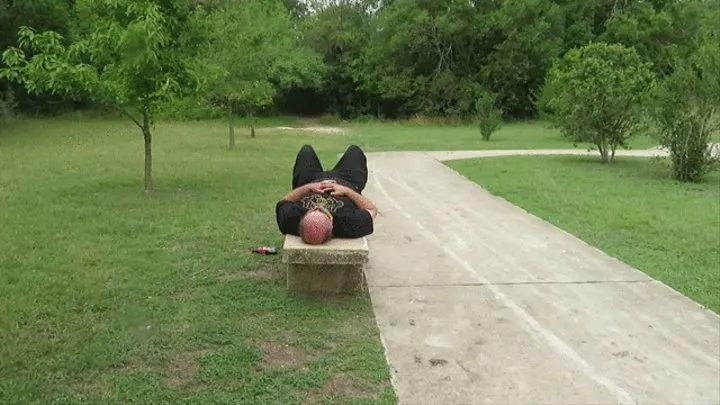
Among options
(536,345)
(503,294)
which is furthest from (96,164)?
(536,345)

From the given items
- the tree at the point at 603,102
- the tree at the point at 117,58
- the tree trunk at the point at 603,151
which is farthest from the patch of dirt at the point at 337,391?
the tree trunk at the point at 603,151

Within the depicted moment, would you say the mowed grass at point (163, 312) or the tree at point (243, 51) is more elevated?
the tree at point (243, 51)

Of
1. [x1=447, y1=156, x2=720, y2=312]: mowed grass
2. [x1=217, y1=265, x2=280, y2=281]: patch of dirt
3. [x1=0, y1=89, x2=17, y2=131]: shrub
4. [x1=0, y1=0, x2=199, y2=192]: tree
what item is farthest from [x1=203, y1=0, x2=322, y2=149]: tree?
[x1=0, y1=89, x2=17, y2=131]: shrub

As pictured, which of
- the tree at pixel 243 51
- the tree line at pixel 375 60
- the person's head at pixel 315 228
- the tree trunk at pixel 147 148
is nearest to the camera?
the person's head at pixel 315 228

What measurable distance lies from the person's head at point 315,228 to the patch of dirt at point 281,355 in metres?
0.94

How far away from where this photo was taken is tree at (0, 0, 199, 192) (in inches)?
311

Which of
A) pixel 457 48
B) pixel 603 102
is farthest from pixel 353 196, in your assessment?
pixel 457 48

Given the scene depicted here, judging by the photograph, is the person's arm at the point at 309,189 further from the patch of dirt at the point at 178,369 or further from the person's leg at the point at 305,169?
the patch of dirt at the point at 178,369

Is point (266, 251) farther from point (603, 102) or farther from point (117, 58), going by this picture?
point (603, 102)

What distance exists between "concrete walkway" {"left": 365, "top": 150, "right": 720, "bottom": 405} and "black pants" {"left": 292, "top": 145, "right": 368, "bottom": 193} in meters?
0.79

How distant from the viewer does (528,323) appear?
4.62 metres

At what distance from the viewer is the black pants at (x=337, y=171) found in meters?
6.08

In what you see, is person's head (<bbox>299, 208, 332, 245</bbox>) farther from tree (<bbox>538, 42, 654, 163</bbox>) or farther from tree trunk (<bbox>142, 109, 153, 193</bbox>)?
tree (<bbox>538, 42, 654, 163</bbox>)

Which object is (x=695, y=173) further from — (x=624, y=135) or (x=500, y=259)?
(x=500, y=259)
